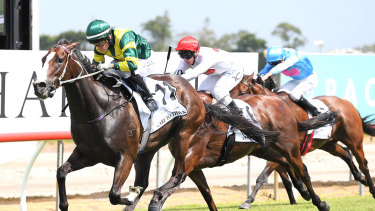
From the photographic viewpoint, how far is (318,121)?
716 cm

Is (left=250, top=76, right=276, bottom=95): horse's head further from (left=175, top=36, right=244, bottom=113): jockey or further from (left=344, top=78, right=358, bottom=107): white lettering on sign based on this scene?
(left=344, top=78, right=358, bottom=107): white lettering on sign

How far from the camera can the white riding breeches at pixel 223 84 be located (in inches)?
256

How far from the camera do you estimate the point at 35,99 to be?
6.96 m

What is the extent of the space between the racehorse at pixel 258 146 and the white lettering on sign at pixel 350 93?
2.22 meters

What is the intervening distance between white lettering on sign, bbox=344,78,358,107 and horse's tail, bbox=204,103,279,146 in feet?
10.4

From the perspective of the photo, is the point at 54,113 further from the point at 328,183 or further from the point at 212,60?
the point at 328,183

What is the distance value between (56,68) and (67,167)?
0.82 meters

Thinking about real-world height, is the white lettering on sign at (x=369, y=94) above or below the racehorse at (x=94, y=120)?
below

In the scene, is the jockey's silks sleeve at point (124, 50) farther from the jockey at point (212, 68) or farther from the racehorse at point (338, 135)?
the racehorse at point (338, 135)

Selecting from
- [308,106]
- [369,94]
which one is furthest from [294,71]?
[369,94]

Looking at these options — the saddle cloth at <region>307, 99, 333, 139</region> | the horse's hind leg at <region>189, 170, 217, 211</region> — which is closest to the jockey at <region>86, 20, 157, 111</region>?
the horse's hind leg at <region>189, 170, 217, 211</region>

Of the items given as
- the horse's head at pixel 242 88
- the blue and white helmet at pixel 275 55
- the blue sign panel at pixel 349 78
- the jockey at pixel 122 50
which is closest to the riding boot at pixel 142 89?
the jockey at pixel 122 50

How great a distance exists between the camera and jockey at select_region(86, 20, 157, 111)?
5125 mm

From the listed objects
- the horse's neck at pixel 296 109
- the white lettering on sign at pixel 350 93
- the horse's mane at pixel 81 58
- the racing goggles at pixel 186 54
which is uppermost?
the horse's mane at pixel 81 58
